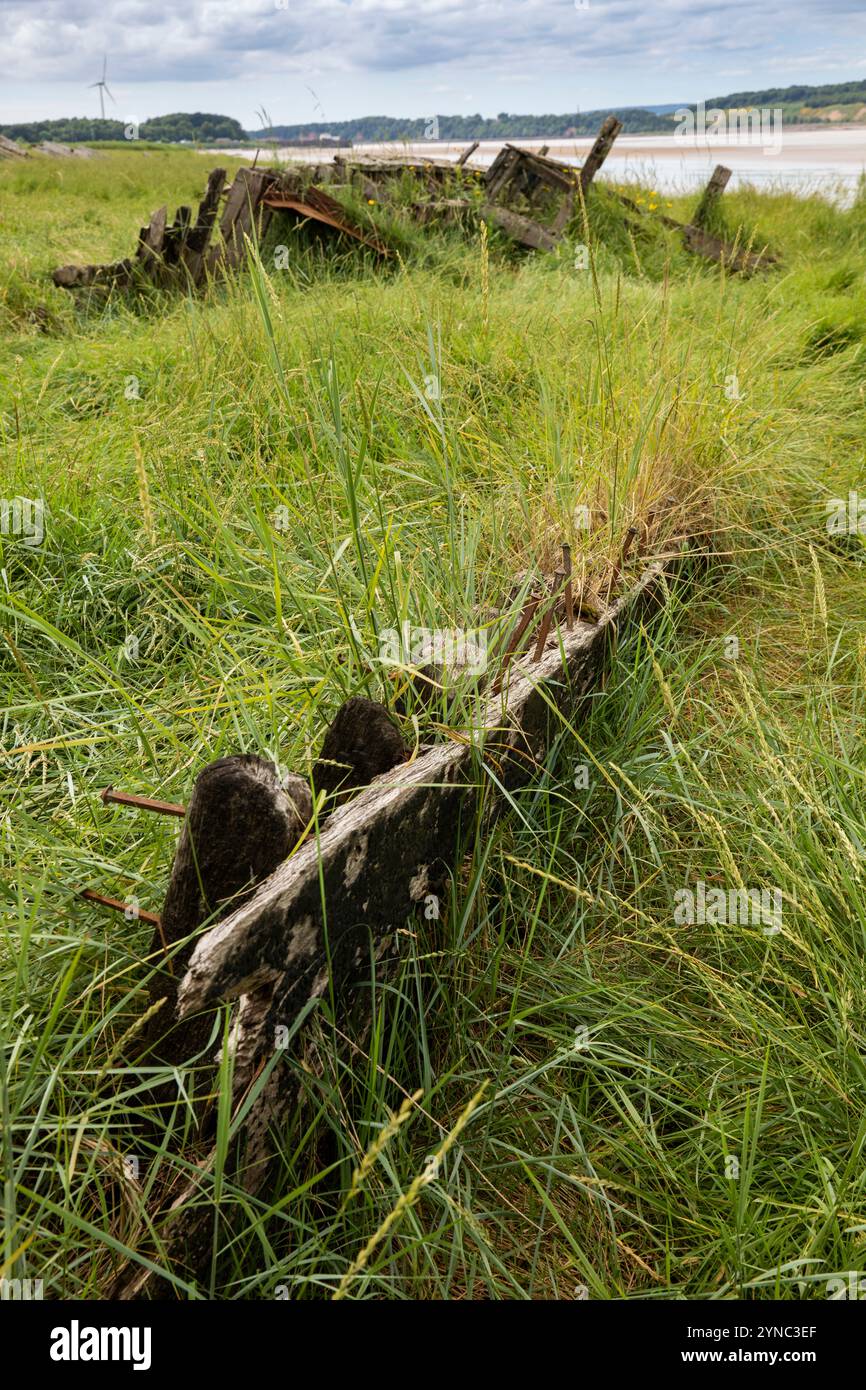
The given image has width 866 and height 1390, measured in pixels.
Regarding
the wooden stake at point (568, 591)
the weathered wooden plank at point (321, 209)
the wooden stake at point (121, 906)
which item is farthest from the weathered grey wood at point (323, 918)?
the weathered wooden plank at point (321, 209)

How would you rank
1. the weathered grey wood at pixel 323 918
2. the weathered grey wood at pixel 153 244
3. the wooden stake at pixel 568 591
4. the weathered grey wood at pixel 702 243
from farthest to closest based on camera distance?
the weathered grey wood at pixel 702 243 → the weathered grey wood at pixel 153 244 → the wooden stake at pixel 568 591 → the weathered grey wood at pixel 323 918

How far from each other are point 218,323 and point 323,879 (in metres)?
4.43

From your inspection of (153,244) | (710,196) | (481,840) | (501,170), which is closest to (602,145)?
(501,170)

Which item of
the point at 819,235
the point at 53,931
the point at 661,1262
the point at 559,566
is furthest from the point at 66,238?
the point at 661,1262

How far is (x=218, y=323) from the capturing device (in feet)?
17.2

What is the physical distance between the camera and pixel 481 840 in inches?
88.6

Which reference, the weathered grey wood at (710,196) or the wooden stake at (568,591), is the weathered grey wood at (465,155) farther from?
the wooden stake at (568,591)

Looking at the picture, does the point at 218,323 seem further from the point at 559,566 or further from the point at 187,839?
the point at 187,839

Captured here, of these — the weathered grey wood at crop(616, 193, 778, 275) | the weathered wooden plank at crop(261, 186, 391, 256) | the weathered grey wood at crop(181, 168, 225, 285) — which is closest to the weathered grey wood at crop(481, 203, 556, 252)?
the weathered grey wood at crop(616, 193, 778, 275)

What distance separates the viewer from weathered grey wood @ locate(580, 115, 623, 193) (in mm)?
8477

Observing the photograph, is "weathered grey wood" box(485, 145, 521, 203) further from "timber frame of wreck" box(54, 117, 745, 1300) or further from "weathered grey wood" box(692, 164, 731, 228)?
"timber frame of wreck" box(54, 117, 745, 1300)

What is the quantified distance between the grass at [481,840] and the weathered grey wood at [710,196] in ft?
18.4

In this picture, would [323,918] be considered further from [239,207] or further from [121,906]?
[239,207]

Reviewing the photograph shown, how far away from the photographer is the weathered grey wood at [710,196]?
965 cm
